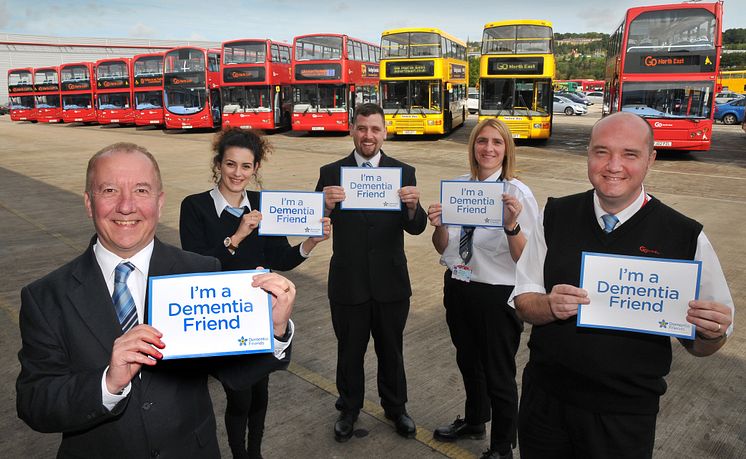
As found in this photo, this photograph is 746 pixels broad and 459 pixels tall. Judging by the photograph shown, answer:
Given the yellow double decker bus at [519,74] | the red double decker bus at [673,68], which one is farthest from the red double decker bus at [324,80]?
the red double decker bus at [673,68]

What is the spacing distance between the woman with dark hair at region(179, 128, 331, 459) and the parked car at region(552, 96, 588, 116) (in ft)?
127

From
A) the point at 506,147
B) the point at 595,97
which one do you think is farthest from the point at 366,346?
the point at 595,97

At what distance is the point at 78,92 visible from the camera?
118ft

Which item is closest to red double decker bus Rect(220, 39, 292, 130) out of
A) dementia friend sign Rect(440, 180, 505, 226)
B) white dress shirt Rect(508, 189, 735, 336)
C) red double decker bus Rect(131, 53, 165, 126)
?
red double decker bus Rect(131, 53, 165, 126)

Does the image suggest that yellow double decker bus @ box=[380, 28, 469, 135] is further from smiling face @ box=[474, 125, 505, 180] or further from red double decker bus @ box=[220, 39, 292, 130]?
smiling face @ box=[474, 125, 505, 180]

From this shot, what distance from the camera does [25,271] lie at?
7.03 meters

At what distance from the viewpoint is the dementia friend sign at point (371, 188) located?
354cm

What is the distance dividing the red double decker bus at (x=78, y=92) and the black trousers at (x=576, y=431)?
125ft

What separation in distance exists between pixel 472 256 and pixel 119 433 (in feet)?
7.21

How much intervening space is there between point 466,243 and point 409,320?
2276 millimetres

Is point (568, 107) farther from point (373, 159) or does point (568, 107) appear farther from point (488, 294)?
point (488, 294)

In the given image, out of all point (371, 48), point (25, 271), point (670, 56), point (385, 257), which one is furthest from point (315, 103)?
point (385, 257)

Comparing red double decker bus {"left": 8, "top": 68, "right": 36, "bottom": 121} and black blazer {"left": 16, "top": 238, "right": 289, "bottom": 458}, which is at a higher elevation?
red double decker bus {"left": 8, "top": 68, "right": 36, "bottom": 121}

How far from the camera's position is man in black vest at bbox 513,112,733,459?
2.08 meters
